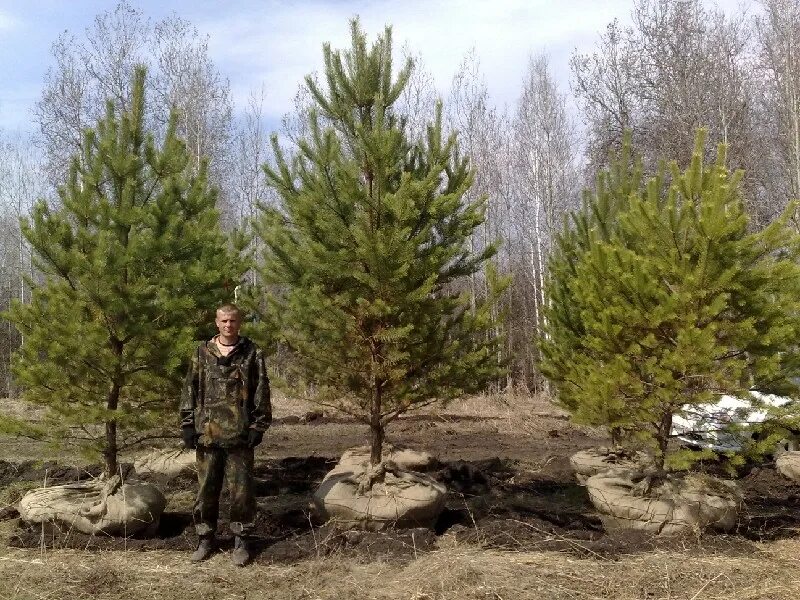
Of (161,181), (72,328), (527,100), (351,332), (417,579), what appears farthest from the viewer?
(527,100)

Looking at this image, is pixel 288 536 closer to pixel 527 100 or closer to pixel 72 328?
pixel 72 328

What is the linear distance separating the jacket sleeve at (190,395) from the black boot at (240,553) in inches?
39.5

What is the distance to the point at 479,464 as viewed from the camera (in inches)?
377

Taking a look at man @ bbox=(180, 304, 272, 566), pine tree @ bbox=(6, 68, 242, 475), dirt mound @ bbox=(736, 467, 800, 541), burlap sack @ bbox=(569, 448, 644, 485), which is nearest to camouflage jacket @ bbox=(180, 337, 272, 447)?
man @ bbox=(180, 304, 272, 566)

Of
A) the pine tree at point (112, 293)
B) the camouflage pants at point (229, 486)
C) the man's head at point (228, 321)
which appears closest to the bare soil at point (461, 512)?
the camouflage pants at point (229, 486)

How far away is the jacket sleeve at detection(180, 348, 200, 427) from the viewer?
5.44 metres

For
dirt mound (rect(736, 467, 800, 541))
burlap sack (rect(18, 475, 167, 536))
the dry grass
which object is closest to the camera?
the dry grass

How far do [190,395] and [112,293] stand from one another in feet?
4.34

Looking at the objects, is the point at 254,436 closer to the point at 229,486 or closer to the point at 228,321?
the point at 229,486

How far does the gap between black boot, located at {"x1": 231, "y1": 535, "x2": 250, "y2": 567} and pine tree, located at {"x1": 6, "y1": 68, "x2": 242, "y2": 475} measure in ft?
5.22

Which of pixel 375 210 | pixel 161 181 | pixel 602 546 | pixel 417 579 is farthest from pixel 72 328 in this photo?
pixel 602 546

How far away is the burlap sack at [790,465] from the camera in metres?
8.67

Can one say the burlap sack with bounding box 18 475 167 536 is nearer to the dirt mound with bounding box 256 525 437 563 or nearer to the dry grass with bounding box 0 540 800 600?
the dry grass with bounding box 0 540 800 600

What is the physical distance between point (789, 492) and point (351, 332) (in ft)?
19.4
